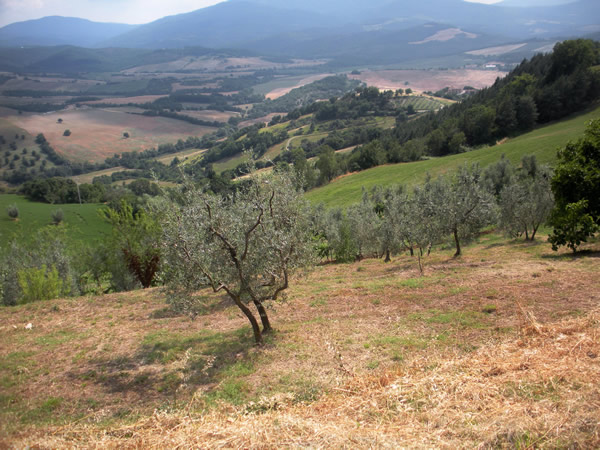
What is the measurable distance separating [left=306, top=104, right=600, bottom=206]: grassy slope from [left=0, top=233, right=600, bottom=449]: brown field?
49501mm

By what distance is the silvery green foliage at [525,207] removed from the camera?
117 ft

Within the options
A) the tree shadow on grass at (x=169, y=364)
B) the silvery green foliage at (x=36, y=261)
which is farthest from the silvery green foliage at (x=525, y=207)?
the silvery green foliage at (x=36, y=261)

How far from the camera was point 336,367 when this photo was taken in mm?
11828

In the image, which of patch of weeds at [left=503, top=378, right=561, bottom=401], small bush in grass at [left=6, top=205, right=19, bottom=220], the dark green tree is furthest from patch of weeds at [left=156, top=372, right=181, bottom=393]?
small bush in grass at [left=6, top=205, right=19, bottom=220]

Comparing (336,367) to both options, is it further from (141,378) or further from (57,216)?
(57,216)

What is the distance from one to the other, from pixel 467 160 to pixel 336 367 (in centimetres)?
6981

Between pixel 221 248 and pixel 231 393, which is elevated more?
pixel 221 248

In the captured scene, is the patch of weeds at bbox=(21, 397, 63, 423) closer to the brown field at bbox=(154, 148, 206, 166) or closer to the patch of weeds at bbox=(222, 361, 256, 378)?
the patch of weeds at bbox=(222, 361, 256, 378)

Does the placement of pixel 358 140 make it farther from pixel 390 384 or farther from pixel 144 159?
pixel 390 384

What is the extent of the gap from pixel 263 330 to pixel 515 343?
10.0 metres

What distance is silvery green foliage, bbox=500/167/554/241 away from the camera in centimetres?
3581

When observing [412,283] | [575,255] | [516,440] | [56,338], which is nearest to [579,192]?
[575,255]

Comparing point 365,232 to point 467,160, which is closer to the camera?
point 365,232

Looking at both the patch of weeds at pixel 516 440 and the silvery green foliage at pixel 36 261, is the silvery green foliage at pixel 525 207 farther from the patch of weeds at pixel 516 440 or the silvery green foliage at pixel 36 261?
the silvery green foliage at pixel 36 261
